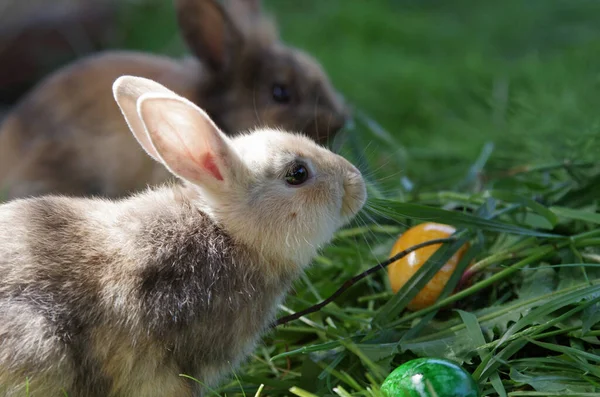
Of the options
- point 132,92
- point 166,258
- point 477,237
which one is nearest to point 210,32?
point 132,92

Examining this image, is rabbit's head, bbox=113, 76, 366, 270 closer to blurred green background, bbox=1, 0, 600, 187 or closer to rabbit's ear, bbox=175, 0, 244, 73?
blurred green background, bbox=1, 0, 600, 187

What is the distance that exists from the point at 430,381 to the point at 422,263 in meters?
0.63

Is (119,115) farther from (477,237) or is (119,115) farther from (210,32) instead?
(477,237)

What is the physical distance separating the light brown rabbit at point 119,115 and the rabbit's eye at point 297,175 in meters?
1.50

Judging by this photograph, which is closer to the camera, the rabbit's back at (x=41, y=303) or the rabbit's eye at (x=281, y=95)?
the rabbit's back at (x=41, y=303)

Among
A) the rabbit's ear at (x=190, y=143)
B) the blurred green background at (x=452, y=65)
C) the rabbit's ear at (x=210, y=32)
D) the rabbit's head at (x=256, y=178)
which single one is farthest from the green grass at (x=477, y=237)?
the rabbit's ear at (x=210, y=32)

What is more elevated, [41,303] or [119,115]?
[41,303]

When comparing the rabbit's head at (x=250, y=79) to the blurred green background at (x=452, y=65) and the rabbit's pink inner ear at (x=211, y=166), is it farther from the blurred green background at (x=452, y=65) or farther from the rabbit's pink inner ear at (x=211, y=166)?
the rabbit's pink inner ear at (x=211, y=166)

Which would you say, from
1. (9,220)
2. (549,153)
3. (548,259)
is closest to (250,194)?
(9,220)

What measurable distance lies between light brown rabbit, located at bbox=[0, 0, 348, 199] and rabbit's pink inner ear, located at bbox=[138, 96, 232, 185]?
161 centimetres

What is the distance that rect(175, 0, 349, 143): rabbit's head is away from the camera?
4.04m

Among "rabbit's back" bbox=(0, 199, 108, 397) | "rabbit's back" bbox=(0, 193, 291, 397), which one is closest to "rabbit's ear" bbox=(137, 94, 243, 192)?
"rabbit's back" bbox=(0, 193, 291, 397)

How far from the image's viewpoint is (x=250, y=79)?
4.13 m

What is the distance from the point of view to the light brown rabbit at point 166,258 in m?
2.12
